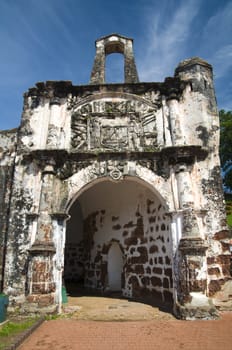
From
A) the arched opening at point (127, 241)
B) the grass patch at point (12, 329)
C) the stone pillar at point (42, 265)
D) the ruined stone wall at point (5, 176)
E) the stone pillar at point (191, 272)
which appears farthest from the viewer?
the arched opening at point (127, 241)

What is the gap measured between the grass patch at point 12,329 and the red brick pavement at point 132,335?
0.64 feet

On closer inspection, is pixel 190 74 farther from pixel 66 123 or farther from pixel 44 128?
pixel 44 128

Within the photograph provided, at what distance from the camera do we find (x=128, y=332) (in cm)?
450

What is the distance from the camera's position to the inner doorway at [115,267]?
9195mm

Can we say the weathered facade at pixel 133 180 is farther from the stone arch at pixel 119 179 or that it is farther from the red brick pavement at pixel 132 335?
the red brick pavement at pixel 132 335

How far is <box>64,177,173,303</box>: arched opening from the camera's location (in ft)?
23.3

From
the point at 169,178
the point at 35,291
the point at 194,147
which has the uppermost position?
the point at 194,147

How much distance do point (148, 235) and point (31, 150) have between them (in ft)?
13.6

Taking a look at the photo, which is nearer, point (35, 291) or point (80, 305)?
point (35, 291)

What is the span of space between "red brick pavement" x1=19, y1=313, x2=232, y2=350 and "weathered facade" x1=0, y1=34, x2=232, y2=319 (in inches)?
22.5

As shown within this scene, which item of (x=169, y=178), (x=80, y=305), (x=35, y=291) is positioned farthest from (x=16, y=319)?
(x=169, y=178)

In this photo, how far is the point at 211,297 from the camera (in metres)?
5.84

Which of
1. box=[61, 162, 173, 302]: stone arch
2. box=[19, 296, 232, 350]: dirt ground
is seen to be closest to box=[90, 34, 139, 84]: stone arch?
box=[61, 162, 173, 302]: stone arch

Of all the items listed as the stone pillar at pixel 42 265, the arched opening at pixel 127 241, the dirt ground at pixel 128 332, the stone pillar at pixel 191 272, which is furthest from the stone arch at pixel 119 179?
the dirt ground at pixel 128 332
